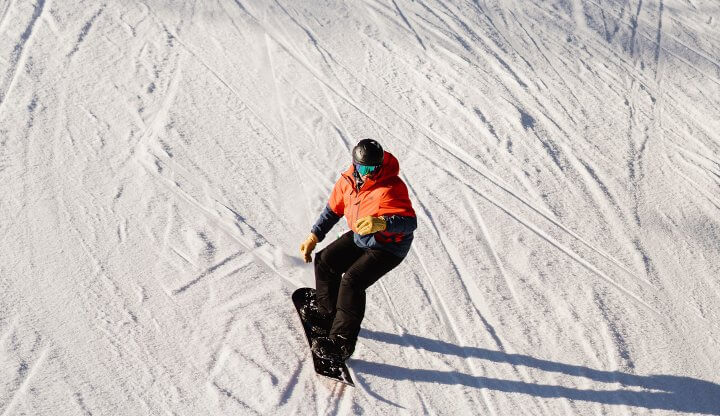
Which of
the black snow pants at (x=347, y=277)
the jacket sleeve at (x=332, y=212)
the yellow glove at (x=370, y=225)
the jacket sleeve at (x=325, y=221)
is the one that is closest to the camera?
the yellow glove at (x=370, y=225)

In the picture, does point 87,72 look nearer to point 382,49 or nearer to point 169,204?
point 169,204

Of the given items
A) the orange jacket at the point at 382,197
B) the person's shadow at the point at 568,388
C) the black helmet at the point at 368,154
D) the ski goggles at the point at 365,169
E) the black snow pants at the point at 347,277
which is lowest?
the person's shadow at the point at 568,388

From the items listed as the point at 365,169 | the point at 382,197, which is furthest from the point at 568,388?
the point at 365,169

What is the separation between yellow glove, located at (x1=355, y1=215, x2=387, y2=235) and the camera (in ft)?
14.7

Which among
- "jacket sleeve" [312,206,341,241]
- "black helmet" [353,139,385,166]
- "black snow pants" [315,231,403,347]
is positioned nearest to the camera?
"black helmet" [353,139,385,166]

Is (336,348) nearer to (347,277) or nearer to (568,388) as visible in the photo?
(347,277)

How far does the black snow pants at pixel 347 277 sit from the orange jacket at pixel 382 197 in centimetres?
20

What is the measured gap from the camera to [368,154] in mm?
4652

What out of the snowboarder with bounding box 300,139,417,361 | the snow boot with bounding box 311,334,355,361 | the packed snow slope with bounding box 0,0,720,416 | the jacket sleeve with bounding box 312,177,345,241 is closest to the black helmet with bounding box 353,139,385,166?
the snowboarder with bounding box 300,139,417,361

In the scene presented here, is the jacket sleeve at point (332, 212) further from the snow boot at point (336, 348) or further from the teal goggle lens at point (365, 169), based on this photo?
the snow boot at point (336, 348)

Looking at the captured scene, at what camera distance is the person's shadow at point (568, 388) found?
5.28m

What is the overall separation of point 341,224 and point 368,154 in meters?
2.22

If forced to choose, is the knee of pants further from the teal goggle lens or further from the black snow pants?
the teal goggle lens

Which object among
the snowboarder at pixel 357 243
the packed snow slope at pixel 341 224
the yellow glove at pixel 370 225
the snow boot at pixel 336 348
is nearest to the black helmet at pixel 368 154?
the snowboarder at pixel 357 243
